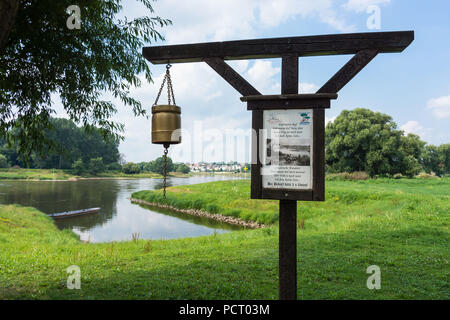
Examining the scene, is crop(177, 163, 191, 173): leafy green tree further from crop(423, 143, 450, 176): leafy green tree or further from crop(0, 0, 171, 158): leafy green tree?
crop(0, 0, 171, 158): leafy green tree

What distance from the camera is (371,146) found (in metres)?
33.7

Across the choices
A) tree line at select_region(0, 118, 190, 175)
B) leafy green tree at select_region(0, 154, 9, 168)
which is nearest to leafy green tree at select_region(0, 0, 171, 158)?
tree line at select_region(0, 118, 190, 175)

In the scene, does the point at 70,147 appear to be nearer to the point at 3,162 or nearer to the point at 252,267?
the point at 3,162

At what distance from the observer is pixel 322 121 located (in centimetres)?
362

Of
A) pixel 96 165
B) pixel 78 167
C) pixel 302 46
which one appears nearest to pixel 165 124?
pixel 302 46

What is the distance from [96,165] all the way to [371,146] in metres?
63.0

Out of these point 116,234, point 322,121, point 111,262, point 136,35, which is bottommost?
point 116,234

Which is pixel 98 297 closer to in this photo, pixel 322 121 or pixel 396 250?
pixel 322 121

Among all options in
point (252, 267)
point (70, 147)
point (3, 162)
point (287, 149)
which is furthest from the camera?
point (70, 147)

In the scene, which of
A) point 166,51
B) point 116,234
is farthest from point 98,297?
point 116,234

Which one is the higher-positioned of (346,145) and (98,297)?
(346,145)

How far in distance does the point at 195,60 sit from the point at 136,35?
2.72m

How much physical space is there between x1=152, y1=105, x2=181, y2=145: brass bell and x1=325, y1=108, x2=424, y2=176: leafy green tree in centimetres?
3362

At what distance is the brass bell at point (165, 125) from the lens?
3.76 meters
